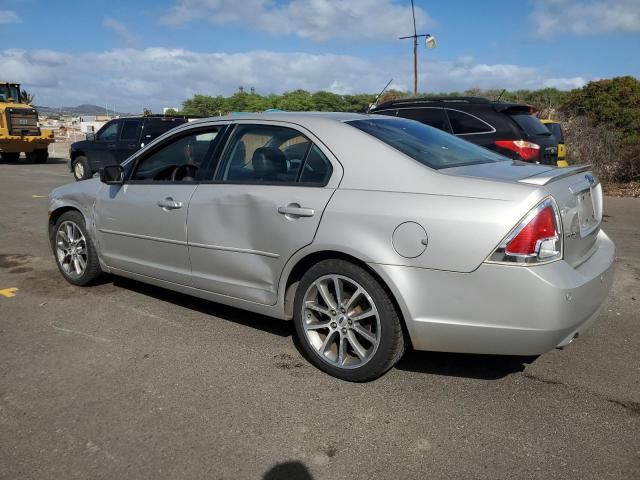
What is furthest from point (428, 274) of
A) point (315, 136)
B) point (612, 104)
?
point (612, 104)

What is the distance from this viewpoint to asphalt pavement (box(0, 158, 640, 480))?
8.63 feet

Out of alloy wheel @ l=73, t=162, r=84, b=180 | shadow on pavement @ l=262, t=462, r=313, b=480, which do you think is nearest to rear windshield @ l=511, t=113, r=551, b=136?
shadow on pavement @ l=262, t=462, r=313, b=480

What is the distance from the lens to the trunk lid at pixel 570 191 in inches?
120

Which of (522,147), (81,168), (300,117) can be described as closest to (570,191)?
(300,117)

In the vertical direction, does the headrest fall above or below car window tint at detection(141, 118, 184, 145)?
below

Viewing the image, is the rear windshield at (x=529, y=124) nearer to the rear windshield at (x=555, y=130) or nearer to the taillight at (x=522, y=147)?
the taillight at (x=522, y=147)

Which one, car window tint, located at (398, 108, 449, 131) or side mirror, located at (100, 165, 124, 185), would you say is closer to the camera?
side mirror, located at (100, 165, 124, 185)

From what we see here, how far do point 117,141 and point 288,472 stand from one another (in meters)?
14.2

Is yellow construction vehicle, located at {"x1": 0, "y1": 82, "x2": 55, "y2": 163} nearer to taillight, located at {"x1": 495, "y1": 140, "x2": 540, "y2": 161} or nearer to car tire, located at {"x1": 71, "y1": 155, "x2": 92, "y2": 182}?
car tire, located at {"x1": 71, "y1": 155, "x2": 92, "y2": 182}

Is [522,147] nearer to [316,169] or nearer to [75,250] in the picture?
[316,169]

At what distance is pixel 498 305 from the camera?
9.50 ft

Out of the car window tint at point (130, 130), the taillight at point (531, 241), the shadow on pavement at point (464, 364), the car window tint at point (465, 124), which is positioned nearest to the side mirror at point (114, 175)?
the shadow on pavement at point (464, 364)

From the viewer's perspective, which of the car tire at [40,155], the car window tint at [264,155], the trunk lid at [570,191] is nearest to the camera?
the trunk lid at [570,191]

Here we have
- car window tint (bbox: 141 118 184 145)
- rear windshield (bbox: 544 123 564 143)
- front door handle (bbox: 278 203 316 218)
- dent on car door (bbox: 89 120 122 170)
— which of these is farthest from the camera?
dent on car door (bbox: 89 120 122 170)
